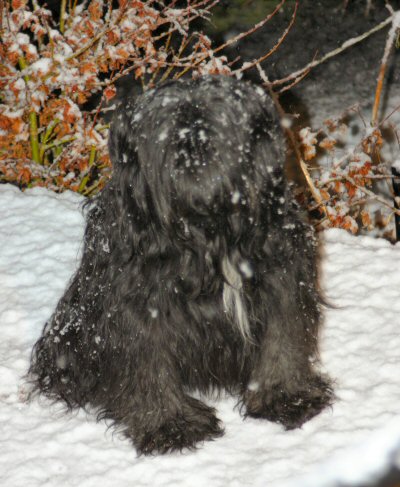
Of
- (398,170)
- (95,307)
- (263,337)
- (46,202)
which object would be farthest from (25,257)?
(398,170)

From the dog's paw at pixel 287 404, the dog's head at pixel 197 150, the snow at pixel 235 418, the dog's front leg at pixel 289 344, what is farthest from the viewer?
the dog's paw at pixel 287 404

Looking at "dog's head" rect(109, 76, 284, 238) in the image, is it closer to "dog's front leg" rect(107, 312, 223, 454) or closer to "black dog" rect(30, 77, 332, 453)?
"black dog" rect(30, 77, 332, 453)

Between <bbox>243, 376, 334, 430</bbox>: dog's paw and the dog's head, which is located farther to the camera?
<bbox>243, 376, 334, 430</bbox>: dog's paw

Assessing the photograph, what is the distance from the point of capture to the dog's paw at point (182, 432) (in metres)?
2.52

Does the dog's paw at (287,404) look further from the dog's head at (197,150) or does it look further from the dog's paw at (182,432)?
the dog's head at (197,150)

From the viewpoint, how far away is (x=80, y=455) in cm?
255

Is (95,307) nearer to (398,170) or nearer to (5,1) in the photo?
(398,170)

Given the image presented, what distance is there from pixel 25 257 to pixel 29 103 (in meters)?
0.99

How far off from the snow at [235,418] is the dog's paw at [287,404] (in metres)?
0.03

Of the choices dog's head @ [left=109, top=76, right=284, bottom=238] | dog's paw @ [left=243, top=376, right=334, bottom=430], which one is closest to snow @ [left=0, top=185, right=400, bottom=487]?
dog's paw @ [left=243, top=376, right=334, bottom=430]

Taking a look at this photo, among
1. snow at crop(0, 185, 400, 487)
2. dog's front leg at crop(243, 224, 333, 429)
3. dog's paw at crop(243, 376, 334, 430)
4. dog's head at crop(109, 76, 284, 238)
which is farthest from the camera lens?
dog's paw at crop(243, 376, 334, 430)

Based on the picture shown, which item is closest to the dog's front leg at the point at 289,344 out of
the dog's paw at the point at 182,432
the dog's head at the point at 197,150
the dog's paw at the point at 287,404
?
the dog's paw at the point at 287,404

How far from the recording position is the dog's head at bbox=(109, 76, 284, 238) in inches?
74.3

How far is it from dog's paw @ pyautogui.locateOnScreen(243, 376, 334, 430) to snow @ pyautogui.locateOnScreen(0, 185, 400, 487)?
0.03 meters
